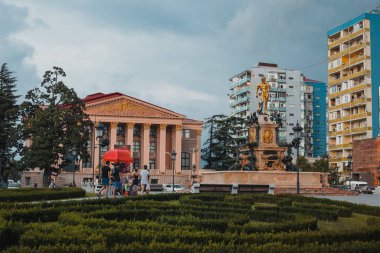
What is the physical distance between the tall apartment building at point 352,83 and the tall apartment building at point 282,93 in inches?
805

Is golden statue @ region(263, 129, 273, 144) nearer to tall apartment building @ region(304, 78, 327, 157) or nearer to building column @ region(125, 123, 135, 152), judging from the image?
building column @ region(125, 123, 135, 152)

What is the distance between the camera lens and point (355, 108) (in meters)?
81.5

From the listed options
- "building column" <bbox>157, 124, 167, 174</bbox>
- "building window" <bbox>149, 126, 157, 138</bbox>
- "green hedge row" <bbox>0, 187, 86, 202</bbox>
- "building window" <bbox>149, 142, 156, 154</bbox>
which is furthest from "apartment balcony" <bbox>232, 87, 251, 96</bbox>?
"green hedge row" <bbox>0, 187, 86, 202</bbox>

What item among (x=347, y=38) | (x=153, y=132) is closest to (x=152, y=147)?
(x=153, y=132)

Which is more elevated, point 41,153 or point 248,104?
point 248,104

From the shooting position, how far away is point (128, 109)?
3649 inches

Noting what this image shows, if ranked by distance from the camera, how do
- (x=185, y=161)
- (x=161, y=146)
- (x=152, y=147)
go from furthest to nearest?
1. (x=185, y=161)
2. (x=152, y=147)
3. (x=161, y=146)

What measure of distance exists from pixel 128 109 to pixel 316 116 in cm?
4402

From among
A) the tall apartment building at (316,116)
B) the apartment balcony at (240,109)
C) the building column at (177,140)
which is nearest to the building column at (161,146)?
the building column at (177,140)

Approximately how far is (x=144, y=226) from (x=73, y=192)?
1750 centimetres

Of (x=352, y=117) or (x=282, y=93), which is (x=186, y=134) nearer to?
(x=282, y=93)

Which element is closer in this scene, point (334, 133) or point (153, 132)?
point (334, 133)

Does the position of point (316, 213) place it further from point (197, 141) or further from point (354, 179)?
point (197, 141)

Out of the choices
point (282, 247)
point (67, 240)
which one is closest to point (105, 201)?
point (67, 240)
